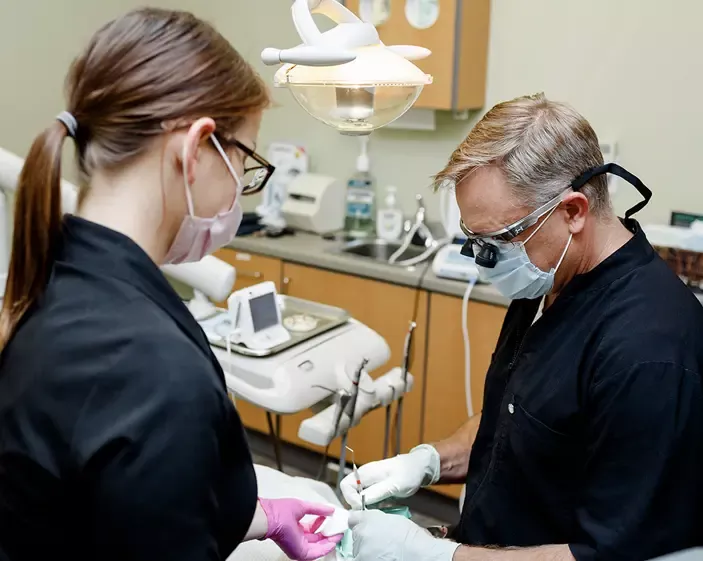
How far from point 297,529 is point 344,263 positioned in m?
1.55

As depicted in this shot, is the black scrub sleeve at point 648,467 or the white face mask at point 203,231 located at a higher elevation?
the white face mask at point 203,231

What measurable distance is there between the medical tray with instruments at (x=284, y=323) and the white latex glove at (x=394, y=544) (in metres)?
0.57

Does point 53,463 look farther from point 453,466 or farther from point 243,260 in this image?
point 243,260

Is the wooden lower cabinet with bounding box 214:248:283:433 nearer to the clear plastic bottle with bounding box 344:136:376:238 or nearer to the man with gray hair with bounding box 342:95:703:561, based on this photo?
the clear plastic bottle with bounding box 344:136:376:238

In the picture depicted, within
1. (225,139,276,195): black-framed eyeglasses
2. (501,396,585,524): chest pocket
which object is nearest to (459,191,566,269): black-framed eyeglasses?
(501,396,585,524): chest pocket

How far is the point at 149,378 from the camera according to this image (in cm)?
77

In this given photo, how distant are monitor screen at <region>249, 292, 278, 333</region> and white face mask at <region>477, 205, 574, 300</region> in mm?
646

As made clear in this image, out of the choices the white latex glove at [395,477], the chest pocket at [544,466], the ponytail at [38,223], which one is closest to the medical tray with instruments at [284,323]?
the white latex glove at [395,477]

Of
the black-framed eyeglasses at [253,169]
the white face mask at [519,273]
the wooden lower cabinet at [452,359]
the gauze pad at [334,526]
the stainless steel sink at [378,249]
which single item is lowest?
the wooden lower cabinet at [452,359]

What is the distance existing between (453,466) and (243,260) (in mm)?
1576

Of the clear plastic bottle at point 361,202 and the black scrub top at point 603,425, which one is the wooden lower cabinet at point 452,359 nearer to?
the clear plastic bottle at point 361,202

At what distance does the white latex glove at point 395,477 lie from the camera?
1.46 meters

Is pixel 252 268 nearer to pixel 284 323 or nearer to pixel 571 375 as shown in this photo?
pixel 284 323

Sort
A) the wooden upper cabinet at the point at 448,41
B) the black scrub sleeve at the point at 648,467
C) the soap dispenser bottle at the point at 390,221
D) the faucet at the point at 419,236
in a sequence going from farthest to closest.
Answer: the soap dispenser bottle at the point at 390,221 → the faucet at the point at 419,236 → the wooden upper cabinet at the point at 448,41 → the black scrub sleeve at the point at 648,467
